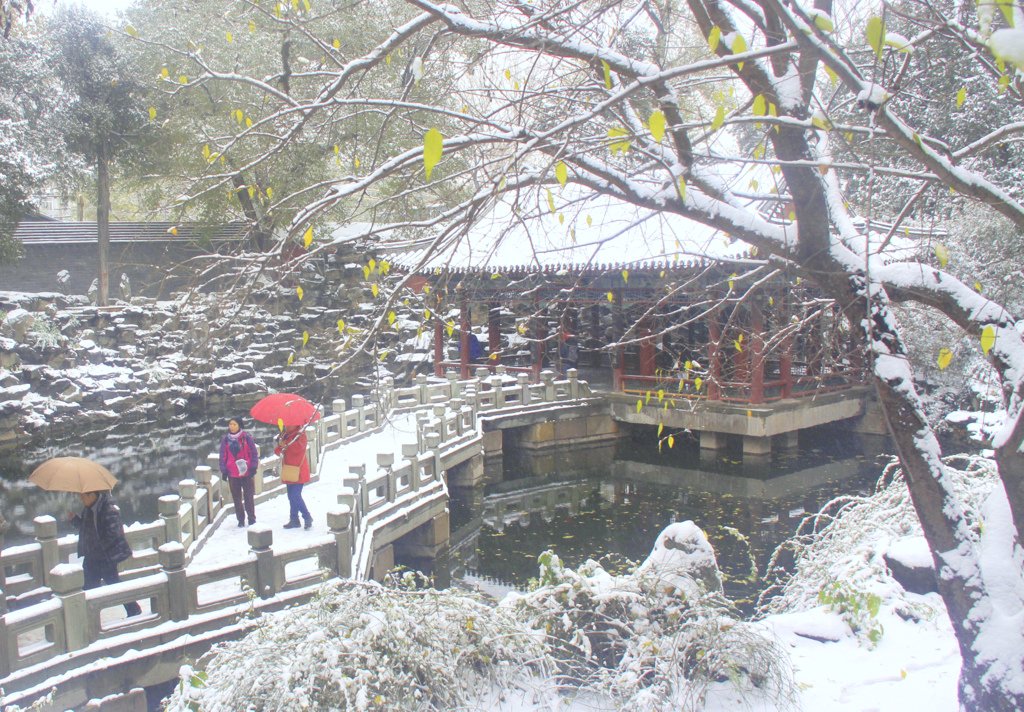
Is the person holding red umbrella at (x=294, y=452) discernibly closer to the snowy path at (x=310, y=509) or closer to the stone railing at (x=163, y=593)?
the snowy path at (x=310, y=509)

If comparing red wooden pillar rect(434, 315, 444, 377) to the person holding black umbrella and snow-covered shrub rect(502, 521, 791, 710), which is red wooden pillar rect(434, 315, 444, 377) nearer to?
the person holding black umbrella

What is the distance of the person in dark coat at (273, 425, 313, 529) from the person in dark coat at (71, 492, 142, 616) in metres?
2.05

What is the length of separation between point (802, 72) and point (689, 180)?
0.64 metres

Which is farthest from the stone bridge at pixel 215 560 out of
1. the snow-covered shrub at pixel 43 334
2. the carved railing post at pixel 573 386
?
the snow-covered shrub at pixel 43 334

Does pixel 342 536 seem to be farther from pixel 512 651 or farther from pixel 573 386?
pixel 573 386

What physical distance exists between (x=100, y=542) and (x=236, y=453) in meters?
1.97

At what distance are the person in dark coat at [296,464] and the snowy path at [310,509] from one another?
0.13 m

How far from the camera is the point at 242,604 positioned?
238 inches

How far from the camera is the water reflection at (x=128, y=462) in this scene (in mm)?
12234

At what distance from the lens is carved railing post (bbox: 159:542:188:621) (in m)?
5.62

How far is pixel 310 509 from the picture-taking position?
870cm

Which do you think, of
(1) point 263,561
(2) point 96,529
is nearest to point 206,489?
(1) point 263,561

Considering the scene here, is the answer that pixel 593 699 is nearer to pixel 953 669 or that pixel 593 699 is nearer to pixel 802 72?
pixel 953 669

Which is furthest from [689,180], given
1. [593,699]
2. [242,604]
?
[242,604]
